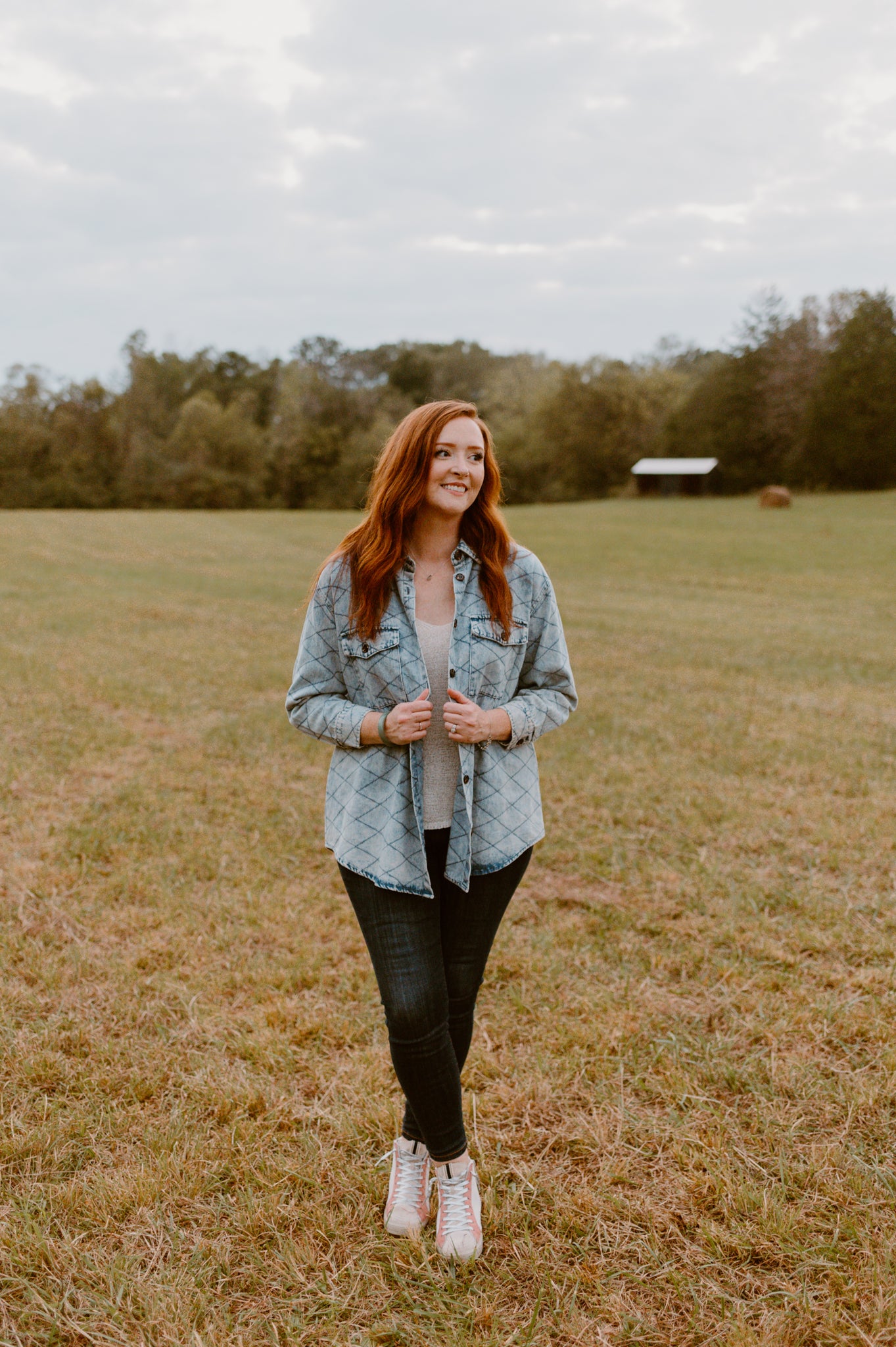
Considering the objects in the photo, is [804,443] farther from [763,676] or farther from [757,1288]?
[757,1288]

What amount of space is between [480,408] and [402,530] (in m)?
47.1

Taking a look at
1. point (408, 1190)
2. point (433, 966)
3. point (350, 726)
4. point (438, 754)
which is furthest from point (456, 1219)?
point (350, 726)

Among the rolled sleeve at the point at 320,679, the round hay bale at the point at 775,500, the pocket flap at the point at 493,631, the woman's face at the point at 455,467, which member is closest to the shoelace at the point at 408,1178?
the rolled sleeve at the point at 320,679

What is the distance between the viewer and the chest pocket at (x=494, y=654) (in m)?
2.30

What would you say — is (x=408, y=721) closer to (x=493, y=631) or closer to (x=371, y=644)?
(x=371, y=644)

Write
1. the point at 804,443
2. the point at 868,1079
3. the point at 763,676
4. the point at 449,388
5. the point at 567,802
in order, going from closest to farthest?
the point at 868,1079 → the point at 567,802 → the point at 763,676 → the point at 804,443 → the point at 449,388

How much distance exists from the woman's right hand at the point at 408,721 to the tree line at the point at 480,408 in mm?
40709

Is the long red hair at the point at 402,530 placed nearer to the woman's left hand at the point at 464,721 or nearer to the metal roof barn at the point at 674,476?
the woman's left hand at the point at 464,721

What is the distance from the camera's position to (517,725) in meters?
2.29

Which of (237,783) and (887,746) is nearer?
(237,783)

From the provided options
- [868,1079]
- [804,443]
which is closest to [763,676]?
[868,1079]

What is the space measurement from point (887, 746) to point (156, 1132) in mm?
5901

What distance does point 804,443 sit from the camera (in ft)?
143

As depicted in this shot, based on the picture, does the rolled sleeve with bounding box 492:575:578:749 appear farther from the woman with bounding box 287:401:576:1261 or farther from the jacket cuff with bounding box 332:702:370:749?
the jacket cuff with bounding box 332:702:370:749
